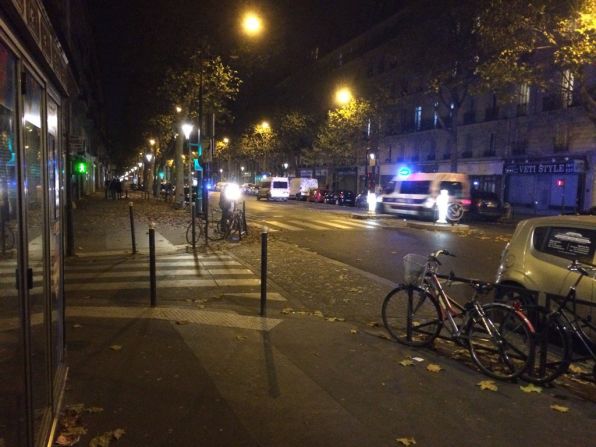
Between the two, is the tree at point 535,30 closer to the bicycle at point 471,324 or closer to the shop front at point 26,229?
the bicycle at point 471,324

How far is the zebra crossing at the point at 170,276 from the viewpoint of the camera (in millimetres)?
8633

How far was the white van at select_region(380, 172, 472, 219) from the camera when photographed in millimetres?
24547

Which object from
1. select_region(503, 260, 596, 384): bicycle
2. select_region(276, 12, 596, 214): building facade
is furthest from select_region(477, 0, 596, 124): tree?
select_region(503, 260, 596, 384): bicycle

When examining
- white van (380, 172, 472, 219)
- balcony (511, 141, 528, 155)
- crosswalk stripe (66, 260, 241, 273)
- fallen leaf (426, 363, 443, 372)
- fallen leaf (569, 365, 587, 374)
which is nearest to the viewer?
fallen leaf (426, 363, 443, 372)

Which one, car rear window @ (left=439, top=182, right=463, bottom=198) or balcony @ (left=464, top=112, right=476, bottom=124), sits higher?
balcony @ (left=464, top=112, right=476, bottom=124)

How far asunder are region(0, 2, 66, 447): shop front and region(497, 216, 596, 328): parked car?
178 inches

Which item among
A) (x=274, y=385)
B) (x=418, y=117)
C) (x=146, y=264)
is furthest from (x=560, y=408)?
(x=418, y=117)

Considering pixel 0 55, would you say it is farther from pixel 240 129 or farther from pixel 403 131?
pixel 403 131

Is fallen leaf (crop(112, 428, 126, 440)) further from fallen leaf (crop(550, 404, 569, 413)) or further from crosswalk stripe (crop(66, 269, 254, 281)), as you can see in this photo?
crosswalk stripe (crop(66, 269, 254, 281))

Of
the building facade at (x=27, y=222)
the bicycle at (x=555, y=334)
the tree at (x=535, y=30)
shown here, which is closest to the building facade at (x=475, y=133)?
the tree at (x=535, y=30)

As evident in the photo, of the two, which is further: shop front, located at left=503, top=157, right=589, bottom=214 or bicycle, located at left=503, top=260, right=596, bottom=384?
shop front, located at left=503, top=157, right=589, bottom=214

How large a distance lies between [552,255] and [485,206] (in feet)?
71.8

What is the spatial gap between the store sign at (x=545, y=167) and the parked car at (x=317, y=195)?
14.3m

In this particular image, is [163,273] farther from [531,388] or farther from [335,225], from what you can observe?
[335,225]
